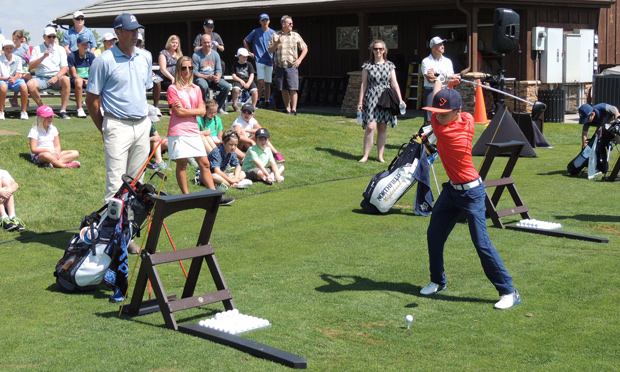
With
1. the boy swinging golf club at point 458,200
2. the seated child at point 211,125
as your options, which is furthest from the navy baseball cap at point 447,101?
the seated child at point 211,125

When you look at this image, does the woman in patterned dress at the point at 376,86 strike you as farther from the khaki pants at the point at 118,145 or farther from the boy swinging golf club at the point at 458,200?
the boy swinging golf club at the point at 458,200

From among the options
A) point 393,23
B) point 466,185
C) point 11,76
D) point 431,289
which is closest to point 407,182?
point 431,289

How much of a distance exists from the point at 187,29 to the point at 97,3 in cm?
473

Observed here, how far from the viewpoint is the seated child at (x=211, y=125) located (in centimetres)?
1261

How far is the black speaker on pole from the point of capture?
1528 centimetres

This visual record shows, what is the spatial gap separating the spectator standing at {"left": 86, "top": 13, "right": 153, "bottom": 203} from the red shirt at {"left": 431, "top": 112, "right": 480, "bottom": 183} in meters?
3.24

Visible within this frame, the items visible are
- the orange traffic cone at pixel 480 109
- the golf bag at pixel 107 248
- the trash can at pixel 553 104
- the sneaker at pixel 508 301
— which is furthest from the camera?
the trash can at pixel 553 104

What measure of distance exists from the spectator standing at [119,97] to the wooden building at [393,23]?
13.3 m

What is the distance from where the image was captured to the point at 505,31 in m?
15.3

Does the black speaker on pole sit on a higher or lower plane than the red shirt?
higher

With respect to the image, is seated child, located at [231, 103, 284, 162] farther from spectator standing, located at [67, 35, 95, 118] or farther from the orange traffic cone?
the orange traffic cone

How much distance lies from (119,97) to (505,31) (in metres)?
9.56

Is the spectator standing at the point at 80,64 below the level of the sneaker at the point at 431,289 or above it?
above

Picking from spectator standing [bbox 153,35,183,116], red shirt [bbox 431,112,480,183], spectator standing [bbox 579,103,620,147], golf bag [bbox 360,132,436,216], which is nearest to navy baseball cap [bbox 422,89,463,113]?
red shirt [bbox 431,112,480,183]
